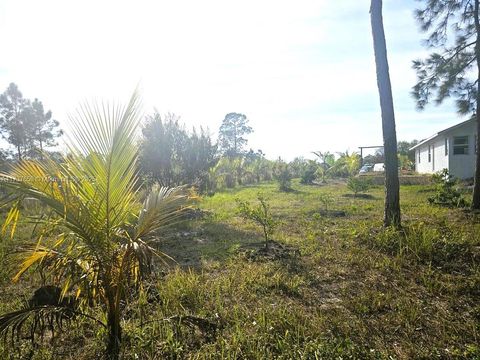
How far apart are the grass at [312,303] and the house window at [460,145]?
14.0 metres

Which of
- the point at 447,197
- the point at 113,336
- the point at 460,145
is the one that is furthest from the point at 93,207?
the point at 460,145

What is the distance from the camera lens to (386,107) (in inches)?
273

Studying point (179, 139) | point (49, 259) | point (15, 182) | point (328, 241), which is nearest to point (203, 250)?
point (328, 241)

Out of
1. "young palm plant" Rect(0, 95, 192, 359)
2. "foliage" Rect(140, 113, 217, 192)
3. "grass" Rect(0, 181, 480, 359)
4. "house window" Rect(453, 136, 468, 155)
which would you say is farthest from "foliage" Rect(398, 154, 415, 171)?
"young palm plant" Rect(0, 95, 192, 359)

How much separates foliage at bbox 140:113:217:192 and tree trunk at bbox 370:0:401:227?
23.8 feet

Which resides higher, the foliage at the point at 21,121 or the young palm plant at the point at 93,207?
the foliage at the point at 21,121

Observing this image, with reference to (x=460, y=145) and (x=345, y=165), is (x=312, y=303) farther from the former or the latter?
(x=345, y=165)

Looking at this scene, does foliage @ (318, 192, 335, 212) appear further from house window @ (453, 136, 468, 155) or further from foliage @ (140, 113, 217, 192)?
house window @ (453, 136, 468, 155)

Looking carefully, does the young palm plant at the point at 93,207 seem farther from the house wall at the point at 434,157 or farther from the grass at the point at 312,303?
the house wall at the point at 434,157

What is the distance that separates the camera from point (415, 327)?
10.2ft

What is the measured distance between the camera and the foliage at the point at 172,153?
11875 mm

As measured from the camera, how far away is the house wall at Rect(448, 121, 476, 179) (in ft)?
57.4

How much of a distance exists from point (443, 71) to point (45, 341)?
10.9 meters

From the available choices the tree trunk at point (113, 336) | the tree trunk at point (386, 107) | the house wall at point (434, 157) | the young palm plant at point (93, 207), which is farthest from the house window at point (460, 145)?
the tree trunk at point (113, 336)
